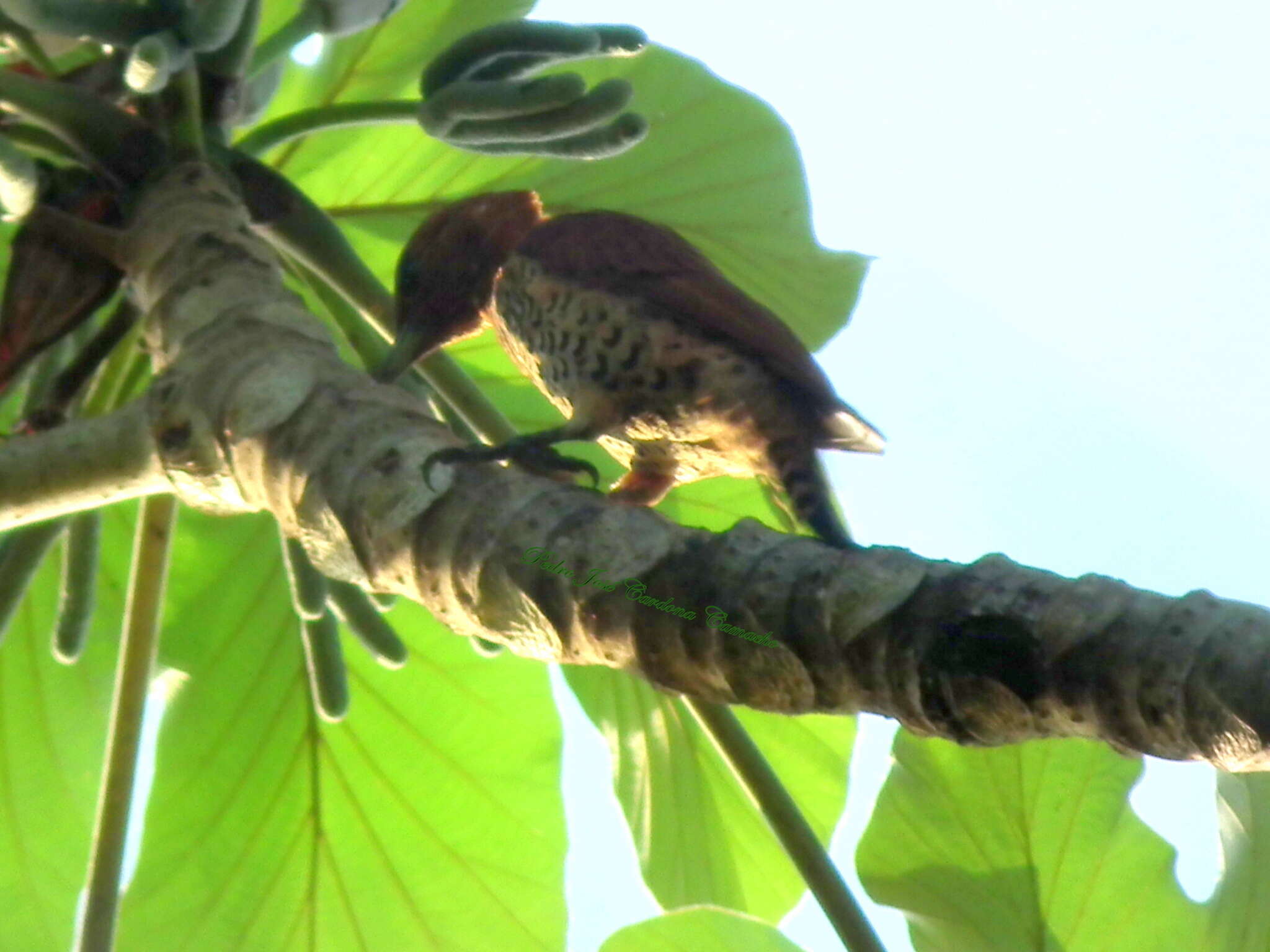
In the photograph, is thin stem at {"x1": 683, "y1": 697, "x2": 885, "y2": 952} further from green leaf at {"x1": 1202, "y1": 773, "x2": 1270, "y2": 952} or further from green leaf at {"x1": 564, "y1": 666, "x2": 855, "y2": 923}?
green leaf at {"x1": 564, "y1": 666, "x2": 855, "y2": 923}

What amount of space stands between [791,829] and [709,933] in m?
0.24

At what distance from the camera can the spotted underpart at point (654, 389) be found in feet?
4.29

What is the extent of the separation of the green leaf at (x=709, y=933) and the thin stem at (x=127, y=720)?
0.50 metres

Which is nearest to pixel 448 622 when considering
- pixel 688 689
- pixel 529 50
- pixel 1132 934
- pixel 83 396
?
pixel 688 689

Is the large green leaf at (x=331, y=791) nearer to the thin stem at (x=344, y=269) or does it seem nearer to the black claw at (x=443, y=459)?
the thin stem at (x=344, y=269)

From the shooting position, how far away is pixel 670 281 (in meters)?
1.44

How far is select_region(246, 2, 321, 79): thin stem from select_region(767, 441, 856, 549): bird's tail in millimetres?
687

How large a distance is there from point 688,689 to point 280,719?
1382 mm

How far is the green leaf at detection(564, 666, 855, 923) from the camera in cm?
192

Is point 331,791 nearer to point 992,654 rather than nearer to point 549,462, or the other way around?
point 549,462

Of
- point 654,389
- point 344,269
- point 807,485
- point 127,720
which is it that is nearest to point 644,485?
point 654,389

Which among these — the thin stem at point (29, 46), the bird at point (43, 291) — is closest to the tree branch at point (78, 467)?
the bird at point (43, 291)

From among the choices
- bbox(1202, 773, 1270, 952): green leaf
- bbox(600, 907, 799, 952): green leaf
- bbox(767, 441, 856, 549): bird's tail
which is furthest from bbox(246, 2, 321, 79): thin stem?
bbox(1202, 773, 1270, 952): green leaf

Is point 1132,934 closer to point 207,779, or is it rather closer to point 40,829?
point 207,779
